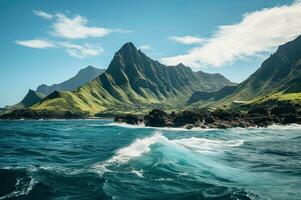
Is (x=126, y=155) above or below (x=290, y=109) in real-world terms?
below

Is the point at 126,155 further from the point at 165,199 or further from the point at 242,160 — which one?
the point at 165,199

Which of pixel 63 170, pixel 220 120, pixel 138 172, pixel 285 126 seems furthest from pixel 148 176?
pixel 220 120

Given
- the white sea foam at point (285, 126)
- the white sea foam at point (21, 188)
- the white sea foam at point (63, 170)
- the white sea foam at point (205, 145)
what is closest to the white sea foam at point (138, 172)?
the white sea foam at point (63, 170)

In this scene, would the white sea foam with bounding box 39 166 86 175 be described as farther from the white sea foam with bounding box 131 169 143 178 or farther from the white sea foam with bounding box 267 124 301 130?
the white sea foam with bounding box 267 124 301 130

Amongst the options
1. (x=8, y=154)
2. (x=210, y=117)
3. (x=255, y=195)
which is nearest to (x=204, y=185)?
(x=255, y=195)

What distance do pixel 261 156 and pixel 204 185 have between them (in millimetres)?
25885

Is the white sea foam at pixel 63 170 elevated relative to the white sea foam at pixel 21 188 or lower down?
elevated

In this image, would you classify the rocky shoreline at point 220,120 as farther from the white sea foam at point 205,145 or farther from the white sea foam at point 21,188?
the white sea foam at point 21,188

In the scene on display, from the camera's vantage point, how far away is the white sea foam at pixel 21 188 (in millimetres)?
25744

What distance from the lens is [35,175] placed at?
3294 cm

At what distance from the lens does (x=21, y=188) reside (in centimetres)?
2792

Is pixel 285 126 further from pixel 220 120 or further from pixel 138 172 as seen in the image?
pixel 138 172

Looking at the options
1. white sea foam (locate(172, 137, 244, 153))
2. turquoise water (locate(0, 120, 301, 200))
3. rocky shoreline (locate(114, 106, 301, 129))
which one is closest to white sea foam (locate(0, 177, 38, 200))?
turquoise water (locate(0, 120, 301, 200))

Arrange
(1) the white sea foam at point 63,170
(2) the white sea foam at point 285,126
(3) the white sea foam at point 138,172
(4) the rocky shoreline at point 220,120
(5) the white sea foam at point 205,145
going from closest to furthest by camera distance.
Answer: (3) the white sea foam at point 138,172
(1) the white sea foam at point 63,170
(5) the white sea foam at point 205,145
(2) the white sea foam at point 285,126
(4) the rocky shoreline at point 220,120
